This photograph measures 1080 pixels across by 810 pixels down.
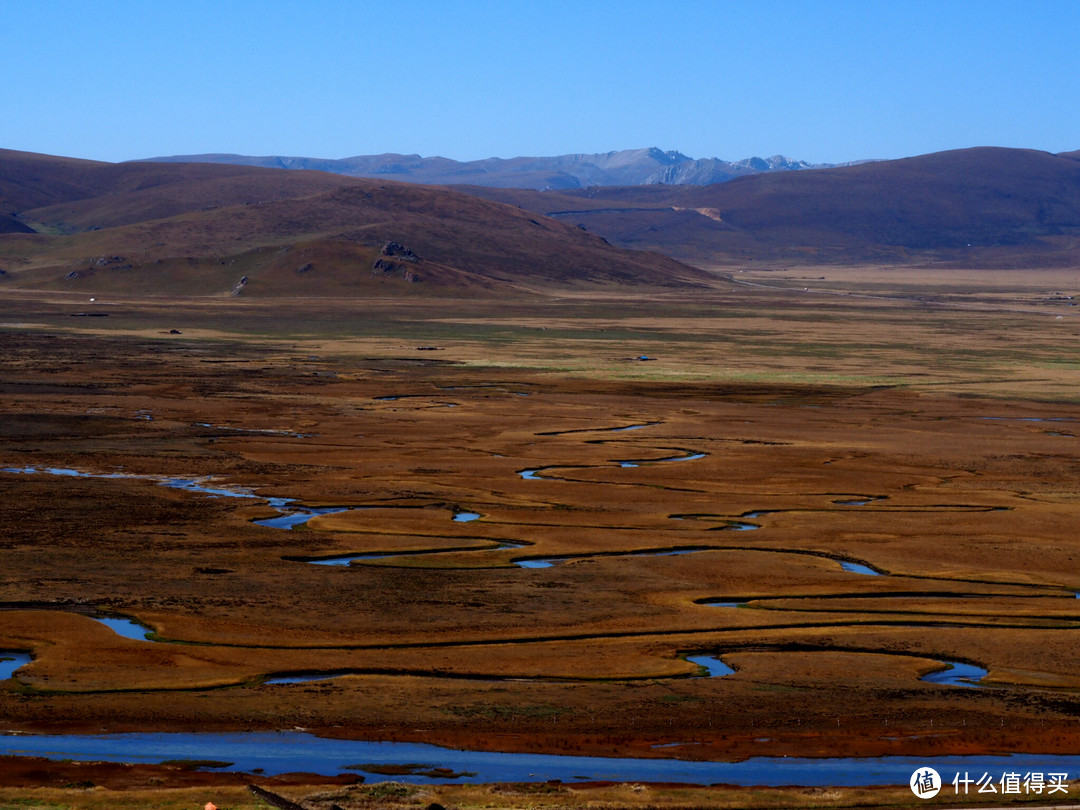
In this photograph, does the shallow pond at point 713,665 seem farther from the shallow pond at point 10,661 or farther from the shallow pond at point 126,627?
the shallow pond at point 10,661

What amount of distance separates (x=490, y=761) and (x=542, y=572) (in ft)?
42.7

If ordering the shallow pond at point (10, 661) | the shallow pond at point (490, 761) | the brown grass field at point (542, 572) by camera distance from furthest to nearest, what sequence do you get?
the shallow pond at point (10, 661) < the brown grass field at point (542, 572) < the shallow pond at point (490, 761)

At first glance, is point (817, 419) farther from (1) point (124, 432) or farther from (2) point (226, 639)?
(2) point (226, 639)

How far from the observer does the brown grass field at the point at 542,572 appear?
23531mm

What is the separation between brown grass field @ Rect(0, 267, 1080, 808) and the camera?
23.5 meters

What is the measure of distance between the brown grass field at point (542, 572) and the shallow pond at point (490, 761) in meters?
0.51

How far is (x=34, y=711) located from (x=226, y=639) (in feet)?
18.0

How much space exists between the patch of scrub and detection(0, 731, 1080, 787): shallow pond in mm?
4164

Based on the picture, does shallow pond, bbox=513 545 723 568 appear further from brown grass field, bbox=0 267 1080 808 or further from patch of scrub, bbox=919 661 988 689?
patch of scrub, bbox=919 661 988 689

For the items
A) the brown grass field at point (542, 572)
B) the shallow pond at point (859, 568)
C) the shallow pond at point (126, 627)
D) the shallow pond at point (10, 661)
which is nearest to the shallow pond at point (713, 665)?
the brown grass field at point (542, 572)

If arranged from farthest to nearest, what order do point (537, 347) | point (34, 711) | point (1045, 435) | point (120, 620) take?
point (537, 347) → point (1045, 435) → point (120, 620) → point (34, 711)

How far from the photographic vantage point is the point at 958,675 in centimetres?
2691

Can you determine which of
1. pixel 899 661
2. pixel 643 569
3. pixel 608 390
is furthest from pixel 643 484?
pixel 608 390

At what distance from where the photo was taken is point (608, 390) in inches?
3142
